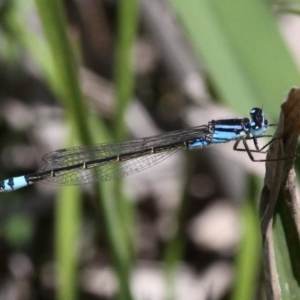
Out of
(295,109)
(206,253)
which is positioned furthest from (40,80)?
(295,109)

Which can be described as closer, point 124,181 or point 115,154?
point 115,154

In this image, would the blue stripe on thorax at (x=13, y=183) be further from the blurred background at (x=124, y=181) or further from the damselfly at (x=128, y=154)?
the blurred background at (x=124, y=181)

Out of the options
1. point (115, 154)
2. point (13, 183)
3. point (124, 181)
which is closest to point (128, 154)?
point (115, 154)

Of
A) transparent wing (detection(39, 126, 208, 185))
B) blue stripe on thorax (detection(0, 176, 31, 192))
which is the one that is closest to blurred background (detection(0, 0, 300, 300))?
transparent wing (detection(39, 126, 208, 185))

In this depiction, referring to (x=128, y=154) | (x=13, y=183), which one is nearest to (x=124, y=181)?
(x=128, y=154)

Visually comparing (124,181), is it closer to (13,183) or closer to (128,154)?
(128,154)

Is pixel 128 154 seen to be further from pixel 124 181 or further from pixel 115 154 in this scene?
pixel 124 181

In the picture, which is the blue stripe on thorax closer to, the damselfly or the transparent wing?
the damselfly

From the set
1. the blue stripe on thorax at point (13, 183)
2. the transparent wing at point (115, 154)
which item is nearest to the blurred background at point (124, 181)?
the transparent wing at point (115, 154)
